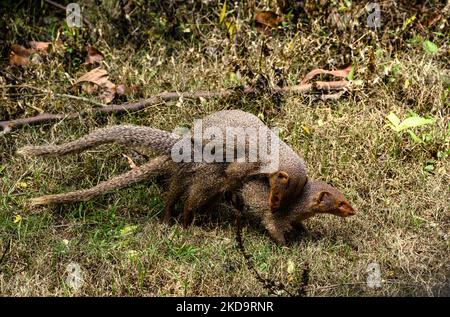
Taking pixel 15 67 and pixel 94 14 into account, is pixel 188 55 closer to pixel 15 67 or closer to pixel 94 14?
pixel 94 14

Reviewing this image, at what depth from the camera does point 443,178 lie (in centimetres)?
443

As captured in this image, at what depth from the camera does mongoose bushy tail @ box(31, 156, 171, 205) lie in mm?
4141

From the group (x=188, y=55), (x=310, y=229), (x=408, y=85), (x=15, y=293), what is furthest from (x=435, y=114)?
(x=15, y=293)

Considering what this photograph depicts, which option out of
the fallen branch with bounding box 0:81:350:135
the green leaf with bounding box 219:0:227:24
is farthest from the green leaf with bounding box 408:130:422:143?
the green leaf with bounding box 219:0:227:24

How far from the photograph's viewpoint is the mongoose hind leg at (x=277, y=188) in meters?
3.96

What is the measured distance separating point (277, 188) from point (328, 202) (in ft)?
0.95

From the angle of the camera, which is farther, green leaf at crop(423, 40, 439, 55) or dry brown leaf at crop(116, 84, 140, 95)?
green leaf at crop(423, 40, 439, 55)

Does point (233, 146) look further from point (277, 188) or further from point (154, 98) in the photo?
point (154, 98)

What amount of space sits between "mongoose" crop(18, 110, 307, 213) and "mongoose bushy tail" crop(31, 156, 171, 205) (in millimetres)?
106

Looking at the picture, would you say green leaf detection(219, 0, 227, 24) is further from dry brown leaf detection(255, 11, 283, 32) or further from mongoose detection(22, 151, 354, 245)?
mongoose detection(22, 151, 354, 245)

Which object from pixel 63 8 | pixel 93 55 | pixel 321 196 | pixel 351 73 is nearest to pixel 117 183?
pixel 321 196

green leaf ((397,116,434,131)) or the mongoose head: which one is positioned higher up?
green leaf ((397,116,434,131))
